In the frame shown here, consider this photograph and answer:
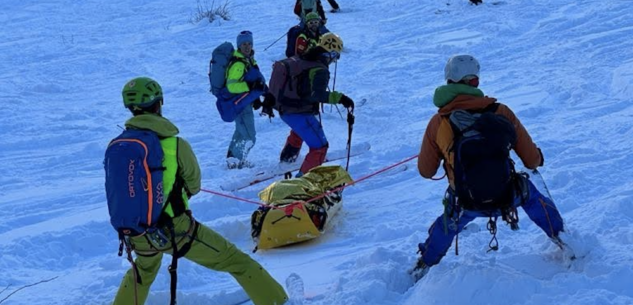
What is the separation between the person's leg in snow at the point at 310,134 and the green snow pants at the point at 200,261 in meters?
3.11

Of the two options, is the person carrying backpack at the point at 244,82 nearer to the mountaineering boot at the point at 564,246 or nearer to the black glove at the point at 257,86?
the black glove at the point at 257,86

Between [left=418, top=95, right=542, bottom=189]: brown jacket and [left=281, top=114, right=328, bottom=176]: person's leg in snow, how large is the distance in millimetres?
3139

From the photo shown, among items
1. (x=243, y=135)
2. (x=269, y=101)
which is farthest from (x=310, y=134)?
(x=243, y=135)

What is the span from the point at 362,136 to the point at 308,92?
2.58 meters

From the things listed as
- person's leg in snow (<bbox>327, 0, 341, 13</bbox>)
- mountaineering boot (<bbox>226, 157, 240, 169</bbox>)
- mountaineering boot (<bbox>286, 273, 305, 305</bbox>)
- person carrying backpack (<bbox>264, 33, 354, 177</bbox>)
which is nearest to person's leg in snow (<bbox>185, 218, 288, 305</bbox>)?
mountaineering boot (<bbox>286, 273, 305, 305</bbox>)

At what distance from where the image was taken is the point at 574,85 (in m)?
10.6

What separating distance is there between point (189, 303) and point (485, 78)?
761 centimetres

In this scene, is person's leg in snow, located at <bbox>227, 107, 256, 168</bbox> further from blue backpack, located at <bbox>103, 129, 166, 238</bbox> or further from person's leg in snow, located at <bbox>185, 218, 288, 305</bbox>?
blue backpack, located at <bbox>103, 129, 166, 238</bbox>

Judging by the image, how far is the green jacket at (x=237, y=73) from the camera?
28.3 feet

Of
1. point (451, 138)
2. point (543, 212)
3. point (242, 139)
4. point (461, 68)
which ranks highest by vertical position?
point (461, 68)

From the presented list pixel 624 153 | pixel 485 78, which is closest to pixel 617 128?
pixel 624 153

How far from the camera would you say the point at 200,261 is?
5027 millimetres

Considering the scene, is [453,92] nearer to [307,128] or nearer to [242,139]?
[307,128]

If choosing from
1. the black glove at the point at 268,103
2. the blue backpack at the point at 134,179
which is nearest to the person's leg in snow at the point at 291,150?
the black glove at the point at 268,103
